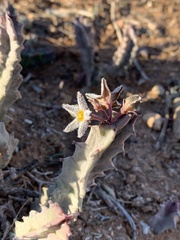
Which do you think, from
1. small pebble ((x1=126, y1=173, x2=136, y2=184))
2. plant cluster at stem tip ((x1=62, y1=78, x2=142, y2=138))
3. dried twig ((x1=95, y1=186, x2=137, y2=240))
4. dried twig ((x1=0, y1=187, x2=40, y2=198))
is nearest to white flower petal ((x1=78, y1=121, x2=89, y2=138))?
plant cluster at stem tip ((x1=62, y1=78, x2=142, y2=138))

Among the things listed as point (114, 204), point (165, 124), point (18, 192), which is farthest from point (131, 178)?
point (18, 192)

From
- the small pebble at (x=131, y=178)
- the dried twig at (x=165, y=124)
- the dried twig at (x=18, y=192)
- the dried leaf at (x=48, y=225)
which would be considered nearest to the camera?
the dried leaf at (x=48, y=225)

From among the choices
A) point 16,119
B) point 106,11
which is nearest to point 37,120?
point 16,119

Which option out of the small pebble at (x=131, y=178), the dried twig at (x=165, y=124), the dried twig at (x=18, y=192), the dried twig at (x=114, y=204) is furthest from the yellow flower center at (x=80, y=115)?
the dried twig at (x=165, y=124)

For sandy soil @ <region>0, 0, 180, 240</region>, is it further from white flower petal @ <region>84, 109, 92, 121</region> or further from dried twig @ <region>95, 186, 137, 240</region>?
white flower petal @ <region>84, 109, 92, 121</region>

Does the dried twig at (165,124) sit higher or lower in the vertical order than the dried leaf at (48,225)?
higher

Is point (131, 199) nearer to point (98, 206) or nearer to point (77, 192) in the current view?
point (98, 206)

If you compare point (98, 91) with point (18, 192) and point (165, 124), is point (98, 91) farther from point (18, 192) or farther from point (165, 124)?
point (18, 192)

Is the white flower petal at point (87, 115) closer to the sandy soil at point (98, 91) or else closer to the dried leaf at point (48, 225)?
the dried leaf at point (48, 225)

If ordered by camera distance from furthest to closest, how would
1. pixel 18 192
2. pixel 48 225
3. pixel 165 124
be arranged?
1. pixel 165 124
2. pixel 18 192
3. pixel 48 225

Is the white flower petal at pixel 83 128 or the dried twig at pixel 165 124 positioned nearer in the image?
the white flower petal at pixel 83 128

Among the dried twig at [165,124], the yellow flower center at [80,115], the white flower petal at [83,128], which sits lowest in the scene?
the white flower petal at [83,128]
